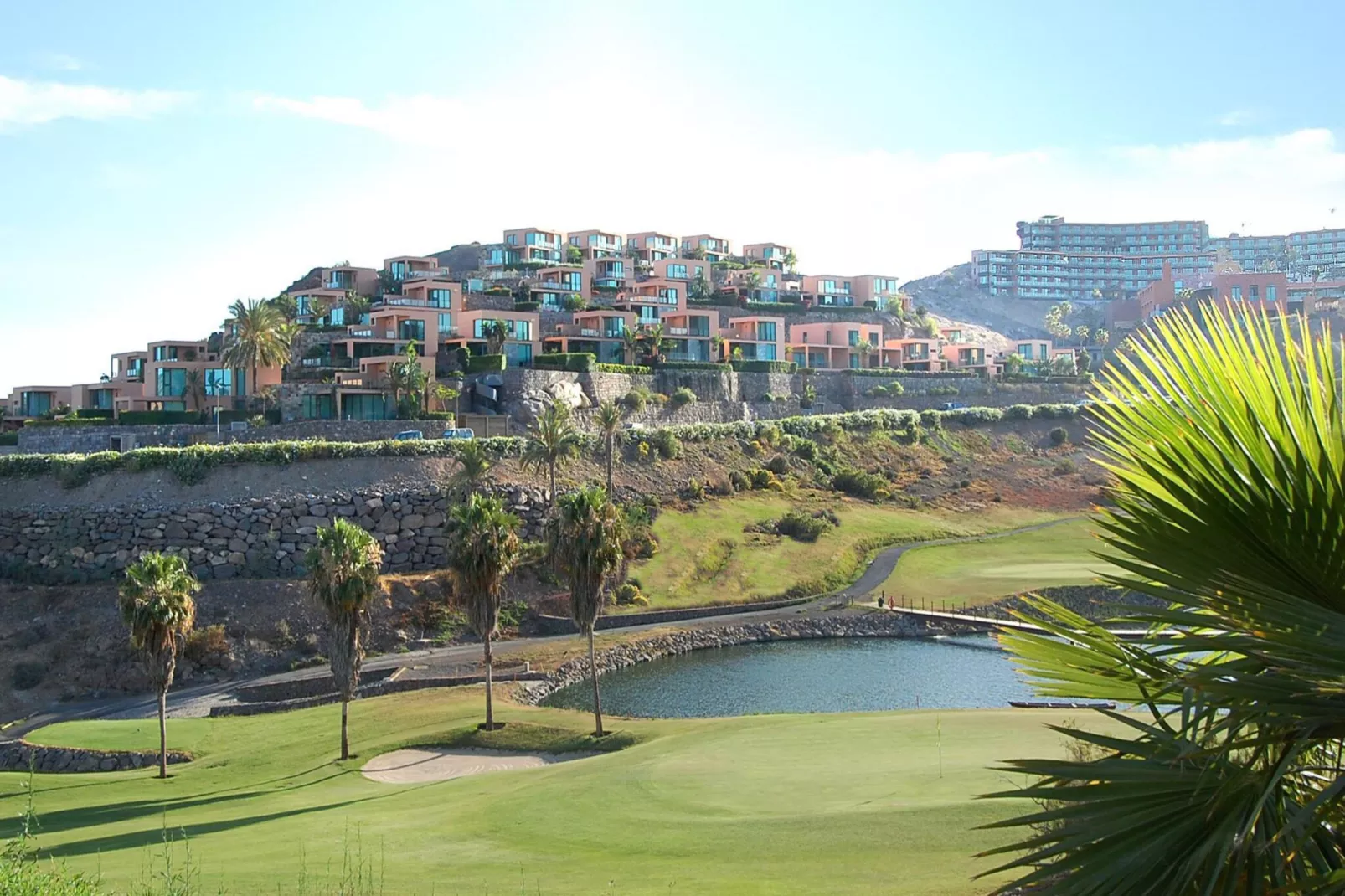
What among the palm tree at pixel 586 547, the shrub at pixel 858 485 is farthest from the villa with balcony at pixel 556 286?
the palm tree at pixel 586 547

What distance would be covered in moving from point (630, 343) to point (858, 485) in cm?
2425

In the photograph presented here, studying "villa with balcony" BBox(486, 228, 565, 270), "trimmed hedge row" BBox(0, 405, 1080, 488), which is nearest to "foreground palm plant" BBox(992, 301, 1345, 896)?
"trimmed hedge row" BBox(0, 405, 1080, 488)

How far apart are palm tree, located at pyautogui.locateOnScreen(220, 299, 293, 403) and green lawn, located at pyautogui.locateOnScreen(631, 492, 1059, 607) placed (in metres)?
29.1

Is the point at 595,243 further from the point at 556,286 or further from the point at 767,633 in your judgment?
the point at 767,633

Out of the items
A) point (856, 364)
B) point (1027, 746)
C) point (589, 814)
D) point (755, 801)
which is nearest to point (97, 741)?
point (589, 814)

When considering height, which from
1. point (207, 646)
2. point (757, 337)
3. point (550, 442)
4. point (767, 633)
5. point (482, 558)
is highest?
point (757, 337)

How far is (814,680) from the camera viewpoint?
4572 centimetres

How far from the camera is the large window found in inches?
3191

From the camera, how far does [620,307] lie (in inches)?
4183

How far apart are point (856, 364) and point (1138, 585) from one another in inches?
4268

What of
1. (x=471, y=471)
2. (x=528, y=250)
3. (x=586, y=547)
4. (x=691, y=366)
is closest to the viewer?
(x=586, y=547)

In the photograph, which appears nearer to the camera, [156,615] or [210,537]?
[156,615]

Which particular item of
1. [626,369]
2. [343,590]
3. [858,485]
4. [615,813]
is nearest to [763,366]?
[626,369]

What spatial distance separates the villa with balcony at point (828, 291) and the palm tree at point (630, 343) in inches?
1506
